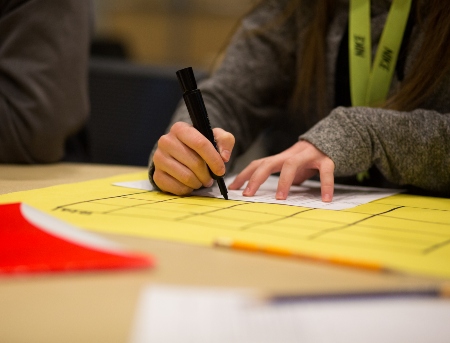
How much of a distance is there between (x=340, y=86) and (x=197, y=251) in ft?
2.27

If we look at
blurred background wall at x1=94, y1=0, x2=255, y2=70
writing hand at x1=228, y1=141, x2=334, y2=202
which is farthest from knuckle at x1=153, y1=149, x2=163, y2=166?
blurred background wall at x1=94, y1=0, x2=255, y2=70

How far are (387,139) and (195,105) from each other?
286mm

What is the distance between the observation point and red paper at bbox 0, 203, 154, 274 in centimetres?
43

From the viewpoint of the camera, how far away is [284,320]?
1.14 ft

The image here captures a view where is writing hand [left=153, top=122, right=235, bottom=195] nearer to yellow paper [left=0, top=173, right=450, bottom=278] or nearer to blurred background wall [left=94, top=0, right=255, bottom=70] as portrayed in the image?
Result: yellow paper [left=0, top=173, right=450, bottom=278]

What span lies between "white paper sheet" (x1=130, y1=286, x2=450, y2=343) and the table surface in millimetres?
19

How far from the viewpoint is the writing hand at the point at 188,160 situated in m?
0.75

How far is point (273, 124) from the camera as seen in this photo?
1268 millimetres

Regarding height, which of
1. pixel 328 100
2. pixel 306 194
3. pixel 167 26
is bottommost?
pixel 306 194

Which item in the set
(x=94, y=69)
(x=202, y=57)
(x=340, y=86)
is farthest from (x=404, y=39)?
(x=202, y=57)

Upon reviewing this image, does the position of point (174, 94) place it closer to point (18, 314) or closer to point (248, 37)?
point (248, 37)

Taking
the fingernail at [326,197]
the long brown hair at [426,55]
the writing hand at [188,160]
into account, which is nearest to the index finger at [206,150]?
the writing hand at [188,160]

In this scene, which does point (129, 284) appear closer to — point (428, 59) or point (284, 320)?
point (284, 320)

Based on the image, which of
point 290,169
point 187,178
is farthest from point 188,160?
point 290,169
